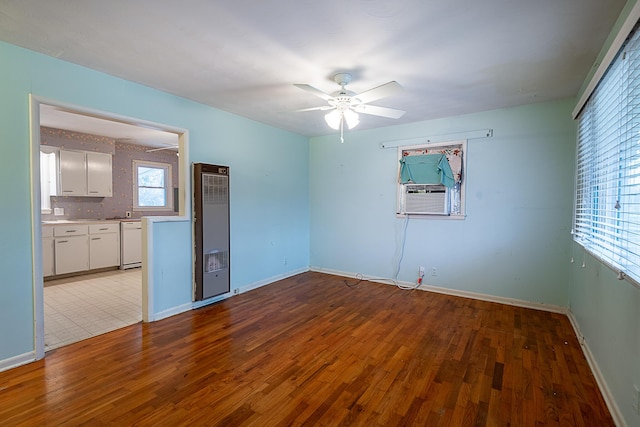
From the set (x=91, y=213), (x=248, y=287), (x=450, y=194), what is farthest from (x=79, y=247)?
(x=450, y=194)

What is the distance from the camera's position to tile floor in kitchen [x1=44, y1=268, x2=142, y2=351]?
291 centimetres

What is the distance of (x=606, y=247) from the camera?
2074 mm

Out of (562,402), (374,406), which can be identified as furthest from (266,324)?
(562,402)

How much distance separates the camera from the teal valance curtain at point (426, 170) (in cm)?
410

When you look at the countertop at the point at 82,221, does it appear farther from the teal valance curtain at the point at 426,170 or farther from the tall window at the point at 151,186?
the teal valance curtain at the point at 426,170

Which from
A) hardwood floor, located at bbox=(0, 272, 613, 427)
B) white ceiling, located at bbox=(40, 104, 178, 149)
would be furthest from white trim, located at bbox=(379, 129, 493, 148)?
white ceiling, located at bbox=(40, 104, 178, 149)

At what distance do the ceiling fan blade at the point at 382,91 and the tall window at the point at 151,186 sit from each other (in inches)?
220

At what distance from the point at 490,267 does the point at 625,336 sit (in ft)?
7.35

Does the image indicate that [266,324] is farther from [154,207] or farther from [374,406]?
[154,207]

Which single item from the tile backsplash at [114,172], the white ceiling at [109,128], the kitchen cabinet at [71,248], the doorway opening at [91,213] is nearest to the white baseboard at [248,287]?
the doorway opening at [91,213]

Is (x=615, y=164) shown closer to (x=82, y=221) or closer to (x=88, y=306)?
(x=88, y=306)

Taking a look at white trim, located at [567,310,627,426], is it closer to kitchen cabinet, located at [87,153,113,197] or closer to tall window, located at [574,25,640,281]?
tall window, located at [574,25,640,281]

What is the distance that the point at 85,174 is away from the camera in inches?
211

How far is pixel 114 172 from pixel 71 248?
66.8 inches
